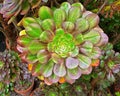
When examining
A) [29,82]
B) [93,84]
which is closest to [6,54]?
[29,82]

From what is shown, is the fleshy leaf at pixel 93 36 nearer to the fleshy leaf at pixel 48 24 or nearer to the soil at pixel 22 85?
the fleshy leaf at pixel 48 24

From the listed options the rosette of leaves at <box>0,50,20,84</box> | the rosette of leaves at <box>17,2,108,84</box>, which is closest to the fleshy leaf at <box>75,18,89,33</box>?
the rosette of leaves at <box>17,2,108,84</box>

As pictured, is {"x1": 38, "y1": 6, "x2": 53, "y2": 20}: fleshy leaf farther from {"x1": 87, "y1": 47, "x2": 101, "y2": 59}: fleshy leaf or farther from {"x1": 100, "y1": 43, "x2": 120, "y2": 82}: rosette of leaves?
{"x1": 100, "y1": 43, "x2": 120, "y2": 82}: rosette of leaves

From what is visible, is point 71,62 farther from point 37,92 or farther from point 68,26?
point 37,92

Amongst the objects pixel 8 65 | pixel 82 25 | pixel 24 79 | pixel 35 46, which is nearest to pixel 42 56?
pixel 35 46

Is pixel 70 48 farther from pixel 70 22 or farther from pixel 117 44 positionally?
pixel 117 44

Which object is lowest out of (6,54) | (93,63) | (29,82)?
(29,82)
